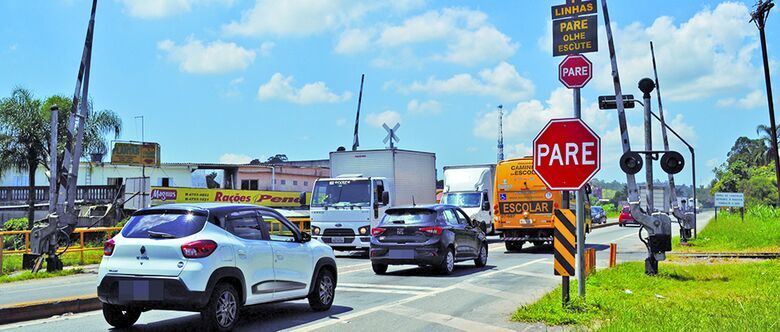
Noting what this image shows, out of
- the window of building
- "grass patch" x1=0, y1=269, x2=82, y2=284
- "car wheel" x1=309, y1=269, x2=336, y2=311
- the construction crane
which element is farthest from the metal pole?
the window of building

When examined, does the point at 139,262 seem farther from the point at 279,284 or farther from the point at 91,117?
the point at 91,117

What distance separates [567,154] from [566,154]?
13 millimetres

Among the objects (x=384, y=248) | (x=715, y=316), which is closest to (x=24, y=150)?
(x=384, y=248)

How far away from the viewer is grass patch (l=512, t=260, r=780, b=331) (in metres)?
8.07

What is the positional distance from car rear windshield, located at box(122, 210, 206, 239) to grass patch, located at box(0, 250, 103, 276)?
36.8 ft

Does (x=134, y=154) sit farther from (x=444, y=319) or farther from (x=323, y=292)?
(x=444, y=319)

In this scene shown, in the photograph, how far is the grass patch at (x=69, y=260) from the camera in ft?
60.2

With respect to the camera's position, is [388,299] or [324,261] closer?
[324,261]

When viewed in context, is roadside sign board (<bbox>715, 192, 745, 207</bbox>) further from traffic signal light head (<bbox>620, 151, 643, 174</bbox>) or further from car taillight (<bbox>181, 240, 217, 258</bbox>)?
car taillight (<bbox>181, 240, 217, 258</bbox>)

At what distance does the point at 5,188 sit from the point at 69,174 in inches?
925

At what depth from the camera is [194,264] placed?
819cm

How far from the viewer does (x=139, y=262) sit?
830 centimetres

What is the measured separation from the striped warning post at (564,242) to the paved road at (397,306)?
1.06 meters

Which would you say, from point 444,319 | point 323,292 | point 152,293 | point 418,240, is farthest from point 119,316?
point 418,240
